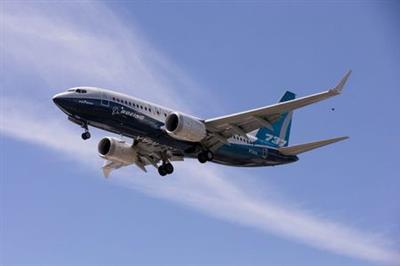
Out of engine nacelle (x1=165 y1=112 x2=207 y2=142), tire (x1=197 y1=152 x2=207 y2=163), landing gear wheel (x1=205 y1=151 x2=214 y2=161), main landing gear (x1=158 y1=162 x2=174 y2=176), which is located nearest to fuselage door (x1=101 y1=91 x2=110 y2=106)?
engine nacelle (x1=165 y1=112 x2=207 y2=142)

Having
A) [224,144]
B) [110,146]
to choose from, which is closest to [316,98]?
[224,144]

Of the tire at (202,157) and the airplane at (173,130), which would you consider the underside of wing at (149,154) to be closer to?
the airplane at (173,130)

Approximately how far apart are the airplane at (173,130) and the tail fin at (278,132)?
38.7 inches

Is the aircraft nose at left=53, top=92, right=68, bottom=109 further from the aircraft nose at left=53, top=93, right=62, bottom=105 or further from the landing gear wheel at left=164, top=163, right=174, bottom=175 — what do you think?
the landing gear wheel at left=164, top=163, right=174, bottom=175

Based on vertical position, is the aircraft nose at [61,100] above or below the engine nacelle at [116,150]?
below

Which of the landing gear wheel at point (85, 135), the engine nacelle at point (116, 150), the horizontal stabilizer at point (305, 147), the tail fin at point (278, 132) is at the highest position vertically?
the tail fin at point (278, 132)

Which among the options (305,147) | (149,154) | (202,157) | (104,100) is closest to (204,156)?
(202,157)

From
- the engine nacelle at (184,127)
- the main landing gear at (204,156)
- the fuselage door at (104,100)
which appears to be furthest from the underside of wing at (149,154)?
the fuselage door at (104,100)

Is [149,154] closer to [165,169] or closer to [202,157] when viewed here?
[165,169]

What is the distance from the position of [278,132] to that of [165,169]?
1026cm

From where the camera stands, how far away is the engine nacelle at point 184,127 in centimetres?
4925

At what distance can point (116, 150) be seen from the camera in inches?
2195

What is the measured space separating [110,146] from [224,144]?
877cm

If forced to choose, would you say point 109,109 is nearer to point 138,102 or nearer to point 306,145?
point 138,102
